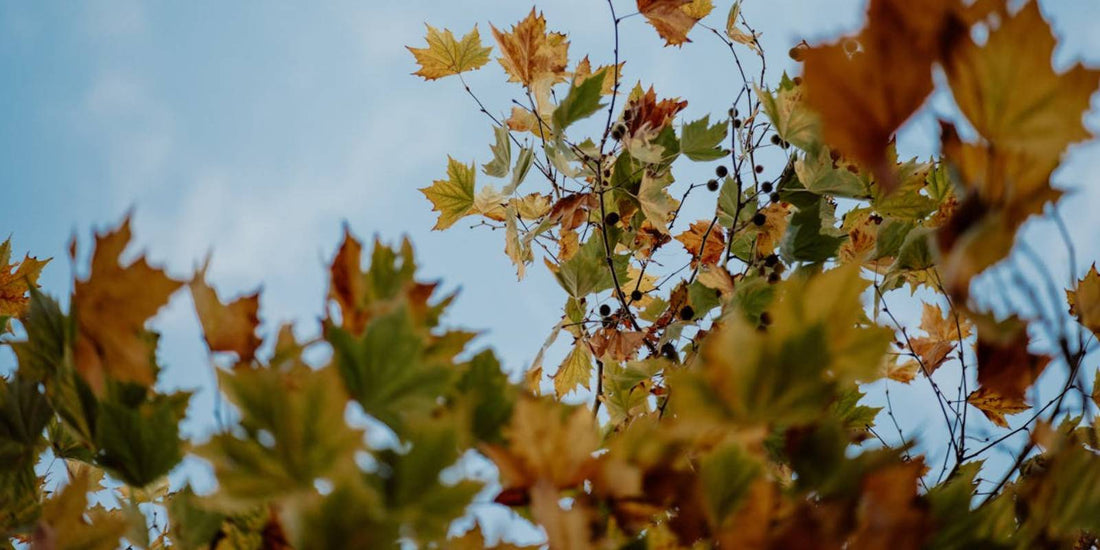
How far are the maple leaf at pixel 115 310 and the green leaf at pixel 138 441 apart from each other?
0.02 meters

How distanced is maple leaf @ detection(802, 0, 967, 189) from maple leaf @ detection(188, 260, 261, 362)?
1.04ft

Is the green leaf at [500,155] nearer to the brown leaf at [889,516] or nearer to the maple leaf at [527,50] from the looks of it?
the maple leaf at [527,50]

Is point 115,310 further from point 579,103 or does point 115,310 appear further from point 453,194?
point 453,194

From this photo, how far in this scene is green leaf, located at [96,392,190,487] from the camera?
1.35 feet

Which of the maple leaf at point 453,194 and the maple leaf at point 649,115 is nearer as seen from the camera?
the maple leaf at point 649,115

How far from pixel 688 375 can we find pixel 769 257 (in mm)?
993

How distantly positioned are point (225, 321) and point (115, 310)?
0.20 feet

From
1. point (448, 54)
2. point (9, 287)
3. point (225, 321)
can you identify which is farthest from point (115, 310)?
point (448, 54)

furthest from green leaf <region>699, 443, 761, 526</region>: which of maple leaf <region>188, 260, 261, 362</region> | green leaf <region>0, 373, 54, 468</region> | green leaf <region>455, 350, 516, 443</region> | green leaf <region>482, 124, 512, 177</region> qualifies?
green leaf <region>482, 124, 512, 177</region>

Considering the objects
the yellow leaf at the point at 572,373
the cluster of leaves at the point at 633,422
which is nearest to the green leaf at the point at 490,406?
the cluster of leaves at the point at 633,422

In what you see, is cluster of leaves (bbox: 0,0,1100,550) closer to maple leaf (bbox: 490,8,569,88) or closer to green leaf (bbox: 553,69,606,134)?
green leaf (bbox: 553,69,606,134)

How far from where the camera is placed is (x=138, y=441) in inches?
16.4

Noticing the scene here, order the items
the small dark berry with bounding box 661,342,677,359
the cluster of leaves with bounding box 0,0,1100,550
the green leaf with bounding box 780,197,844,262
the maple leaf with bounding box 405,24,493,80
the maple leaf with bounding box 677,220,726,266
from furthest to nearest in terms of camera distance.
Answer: the maple leaf with bounding box 405,24,493,80 < the maple leaf with bounding box 677,220,726,266 < the small dark berry with bounding box 661,342,677,359 < the green leaf with bounding box 780,197,844,262 < the cluster of leaves with bounding box 0,0,1100,550

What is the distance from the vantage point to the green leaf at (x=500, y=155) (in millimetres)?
1333
